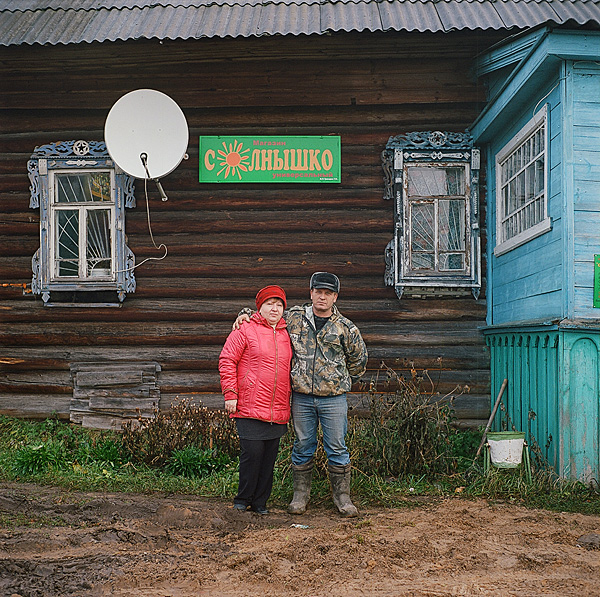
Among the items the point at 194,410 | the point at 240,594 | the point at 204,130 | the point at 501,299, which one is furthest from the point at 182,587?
the point at 204,130

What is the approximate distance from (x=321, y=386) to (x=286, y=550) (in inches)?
52.3

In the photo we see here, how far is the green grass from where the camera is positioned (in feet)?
16.9

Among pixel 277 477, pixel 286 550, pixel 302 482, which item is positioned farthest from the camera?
pixel 277 477

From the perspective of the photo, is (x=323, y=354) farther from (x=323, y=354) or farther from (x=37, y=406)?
(x=37, y=406)

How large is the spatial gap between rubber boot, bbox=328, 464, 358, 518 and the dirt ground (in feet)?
0.37

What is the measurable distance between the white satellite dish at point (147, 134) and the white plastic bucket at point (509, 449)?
4.12 meters

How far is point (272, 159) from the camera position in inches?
290

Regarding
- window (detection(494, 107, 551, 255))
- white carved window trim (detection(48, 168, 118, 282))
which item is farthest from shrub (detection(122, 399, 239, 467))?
window (detection(494, 107, 551, 255))

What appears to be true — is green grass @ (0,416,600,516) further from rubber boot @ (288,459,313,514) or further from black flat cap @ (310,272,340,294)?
black flat cap @ (310,272,340,294)

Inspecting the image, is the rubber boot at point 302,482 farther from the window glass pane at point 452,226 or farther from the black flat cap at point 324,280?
the window glass pane at point 452,226

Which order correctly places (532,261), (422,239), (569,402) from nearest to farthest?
(569,402), (532,261), (422,239)

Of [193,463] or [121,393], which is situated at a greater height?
[121,393]

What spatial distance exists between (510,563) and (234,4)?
20.9ft

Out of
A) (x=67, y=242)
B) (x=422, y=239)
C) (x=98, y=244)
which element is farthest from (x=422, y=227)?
(x=67, y=242)
